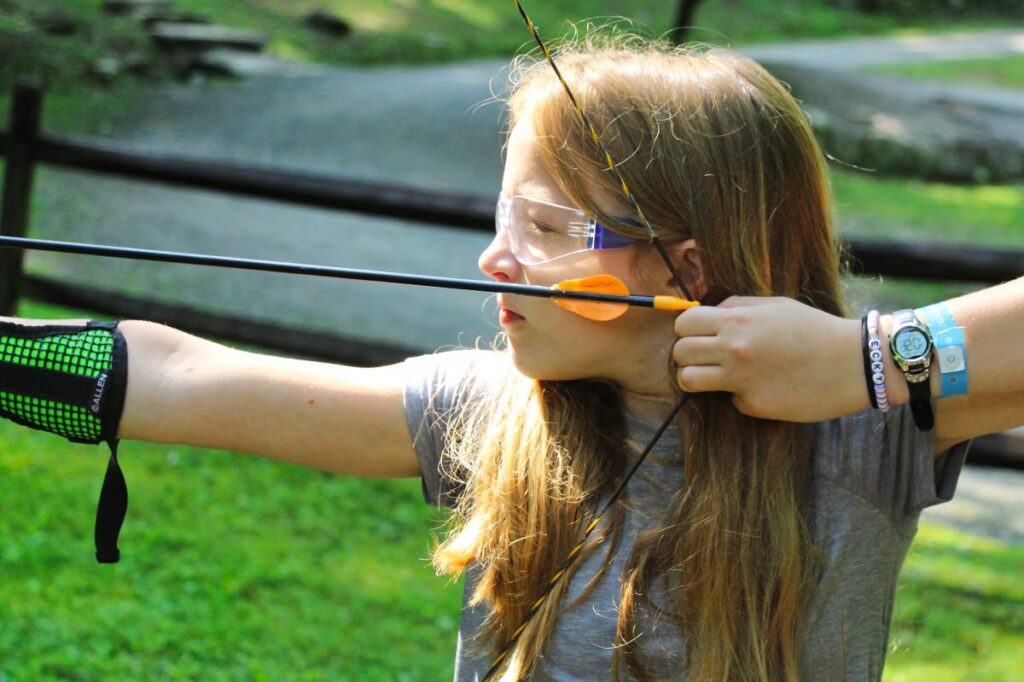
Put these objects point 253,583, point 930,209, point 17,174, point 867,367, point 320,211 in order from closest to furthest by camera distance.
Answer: point 867,367, point 253,583, point 17,174, point 320,211, point 930,209

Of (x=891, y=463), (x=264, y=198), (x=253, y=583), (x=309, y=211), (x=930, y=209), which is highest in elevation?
(x=891, y=463)

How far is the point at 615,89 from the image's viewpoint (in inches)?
63.6

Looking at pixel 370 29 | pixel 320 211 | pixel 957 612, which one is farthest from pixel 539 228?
pixel 370 29

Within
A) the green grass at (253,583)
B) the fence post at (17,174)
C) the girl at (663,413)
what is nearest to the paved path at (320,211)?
the green grass at (253,583)

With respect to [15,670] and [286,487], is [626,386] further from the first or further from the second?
[286,487]

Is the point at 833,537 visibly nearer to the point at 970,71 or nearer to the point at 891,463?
the point at 891,463

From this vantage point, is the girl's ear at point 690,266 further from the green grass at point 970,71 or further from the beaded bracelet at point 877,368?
the green grass at point 970,71

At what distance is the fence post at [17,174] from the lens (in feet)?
17.2

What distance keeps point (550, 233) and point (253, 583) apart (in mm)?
2328

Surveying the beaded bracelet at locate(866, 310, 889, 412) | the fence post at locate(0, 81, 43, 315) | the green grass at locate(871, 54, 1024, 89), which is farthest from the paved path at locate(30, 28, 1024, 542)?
the green grass at locate(871, 54, 1024, 89)

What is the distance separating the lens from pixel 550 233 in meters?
1.60

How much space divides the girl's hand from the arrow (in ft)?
0.18

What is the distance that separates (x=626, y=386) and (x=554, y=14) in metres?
16.5

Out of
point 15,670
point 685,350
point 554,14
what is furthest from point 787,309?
point 554,14
